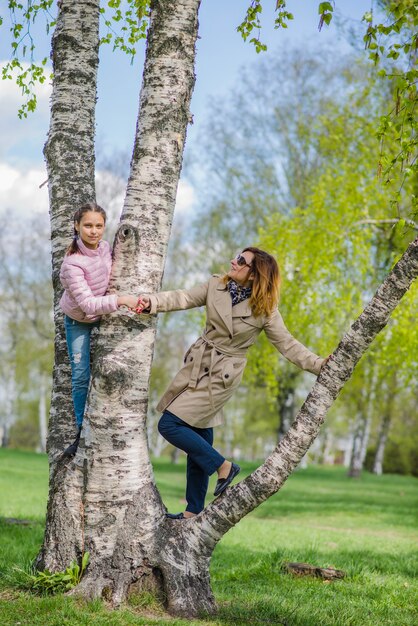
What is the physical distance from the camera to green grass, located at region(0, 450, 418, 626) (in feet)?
15.1

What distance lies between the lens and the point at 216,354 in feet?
16.8

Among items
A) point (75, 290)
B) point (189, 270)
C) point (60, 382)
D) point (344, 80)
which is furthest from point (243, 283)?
point (189, 270)

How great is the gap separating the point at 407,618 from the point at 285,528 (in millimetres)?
6751

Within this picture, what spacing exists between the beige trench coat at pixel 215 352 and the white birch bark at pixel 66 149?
37.1 inches

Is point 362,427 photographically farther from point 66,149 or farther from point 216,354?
point 216,354

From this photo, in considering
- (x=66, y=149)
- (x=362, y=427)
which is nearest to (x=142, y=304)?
(x=66, y=149)

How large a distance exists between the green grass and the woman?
0.87 m

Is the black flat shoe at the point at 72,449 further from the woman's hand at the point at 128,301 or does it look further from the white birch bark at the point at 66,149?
the woman's hand at the point at 128,301

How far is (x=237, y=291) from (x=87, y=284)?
1093mm

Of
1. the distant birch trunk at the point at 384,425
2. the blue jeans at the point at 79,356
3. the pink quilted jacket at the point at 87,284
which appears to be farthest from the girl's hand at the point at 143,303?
the distant birch trunk at the point at 384,425

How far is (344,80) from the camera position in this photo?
86.2 feet

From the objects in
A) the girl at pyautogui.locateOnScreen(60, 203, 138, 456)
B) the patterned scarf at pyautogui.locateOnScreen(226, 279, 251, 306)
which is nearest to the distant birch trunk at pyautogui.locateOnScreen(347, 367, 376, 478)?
the patterned scarf at pyautogui.locateOnScreen(226, 279, 251, 306)

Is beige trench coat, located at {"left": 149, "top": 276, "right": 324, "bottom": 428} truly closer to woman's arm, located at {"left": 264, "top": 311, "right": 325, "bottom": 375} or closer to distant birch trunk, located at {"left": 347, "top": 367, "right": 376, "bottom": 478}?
woman's arm, located at {"left": 264, "top": 311, "right": 325, "bottom": 375}

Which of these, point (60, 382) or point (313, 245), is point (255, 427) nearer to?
point (313, 245)
